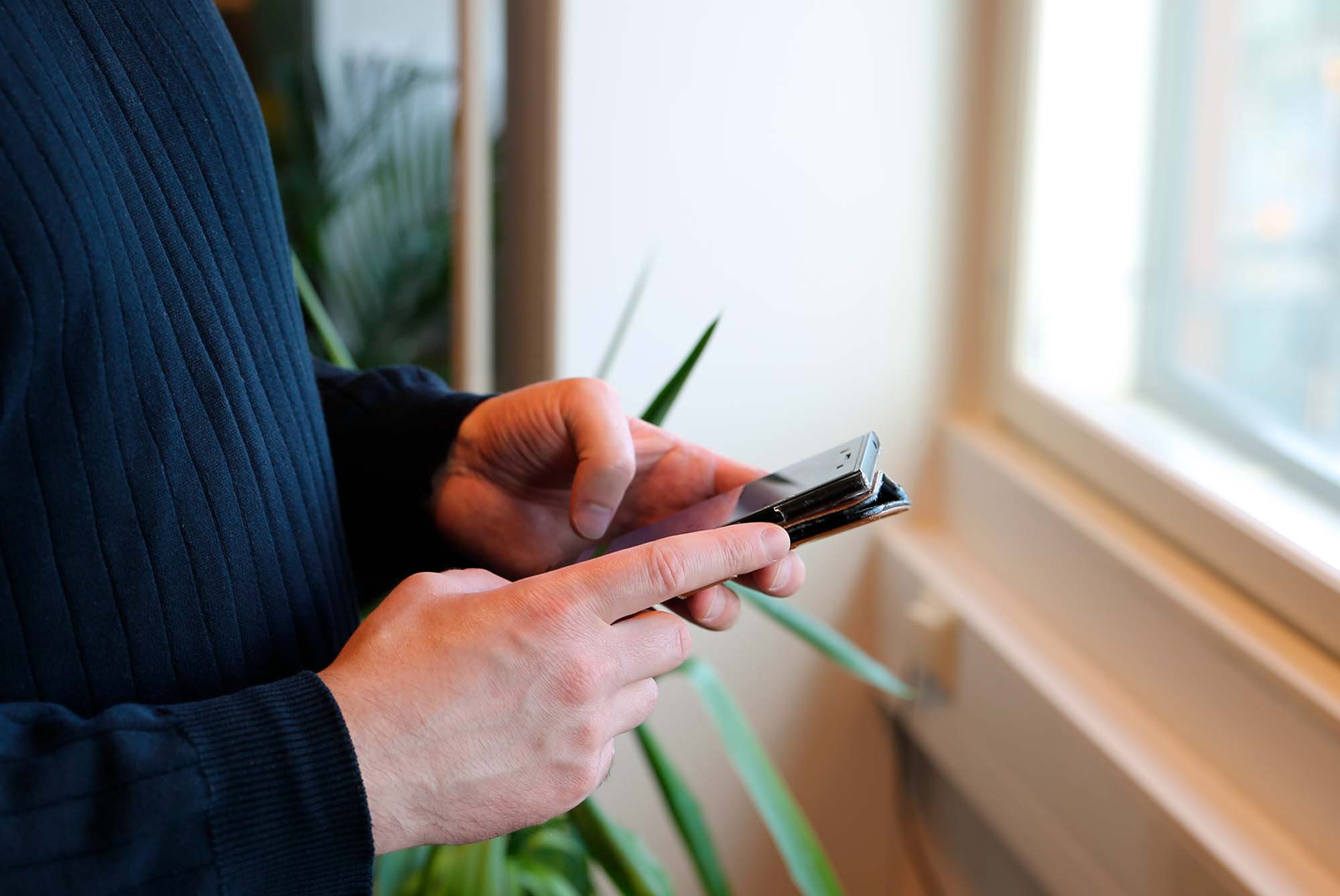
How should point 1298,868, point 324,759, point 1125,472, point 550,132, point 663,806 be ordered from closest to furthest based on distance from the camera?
1. point 324,759
2. point 1298,868
3. point 1125,472
4. point 550,132
5. point 663,806

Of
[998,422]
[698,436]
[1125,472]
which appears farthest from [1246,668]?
[698,436]

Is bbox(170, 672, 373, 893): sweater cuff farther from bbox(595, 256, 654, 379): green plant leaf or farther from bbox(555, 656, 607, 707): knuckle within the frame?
bbox(595, 256, 654, 379): green plant leaf

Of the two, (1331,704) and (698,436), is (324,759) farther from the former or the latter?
(698,436)

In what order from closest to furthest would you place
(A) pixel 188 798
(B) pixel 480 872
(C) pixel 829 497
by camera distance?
(A) pixel 188 798 → (C) pixel 829 497 → (B) pixel 480 872

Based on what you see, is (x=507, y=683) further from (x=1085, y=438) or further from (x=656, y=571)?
(x=1085, y=438)

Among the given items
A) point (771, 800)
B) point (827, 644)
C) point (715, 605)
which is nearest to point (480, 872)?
point (771, 800)

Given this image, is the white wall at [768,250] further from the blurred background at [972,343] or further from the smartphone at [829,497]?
the smartphone at [829,497]

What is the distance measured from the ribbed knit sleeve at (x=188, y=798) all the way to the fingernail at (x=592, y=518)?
234 mm

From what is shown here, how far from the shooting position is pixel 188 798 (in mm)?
425

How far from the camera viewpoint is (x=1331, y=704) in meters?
0.72

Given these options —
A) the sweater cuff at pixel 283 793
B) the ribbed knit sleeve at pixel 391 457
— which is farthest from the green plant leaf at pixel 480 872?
the sweater cuff at pixel 283 793

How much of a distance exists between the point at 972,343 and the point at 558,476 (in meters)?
0.78

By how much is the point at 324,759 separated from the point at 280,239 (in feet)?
1.02

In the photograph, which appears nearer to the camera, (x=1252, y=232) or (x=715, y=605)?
(x=715, y=605)
